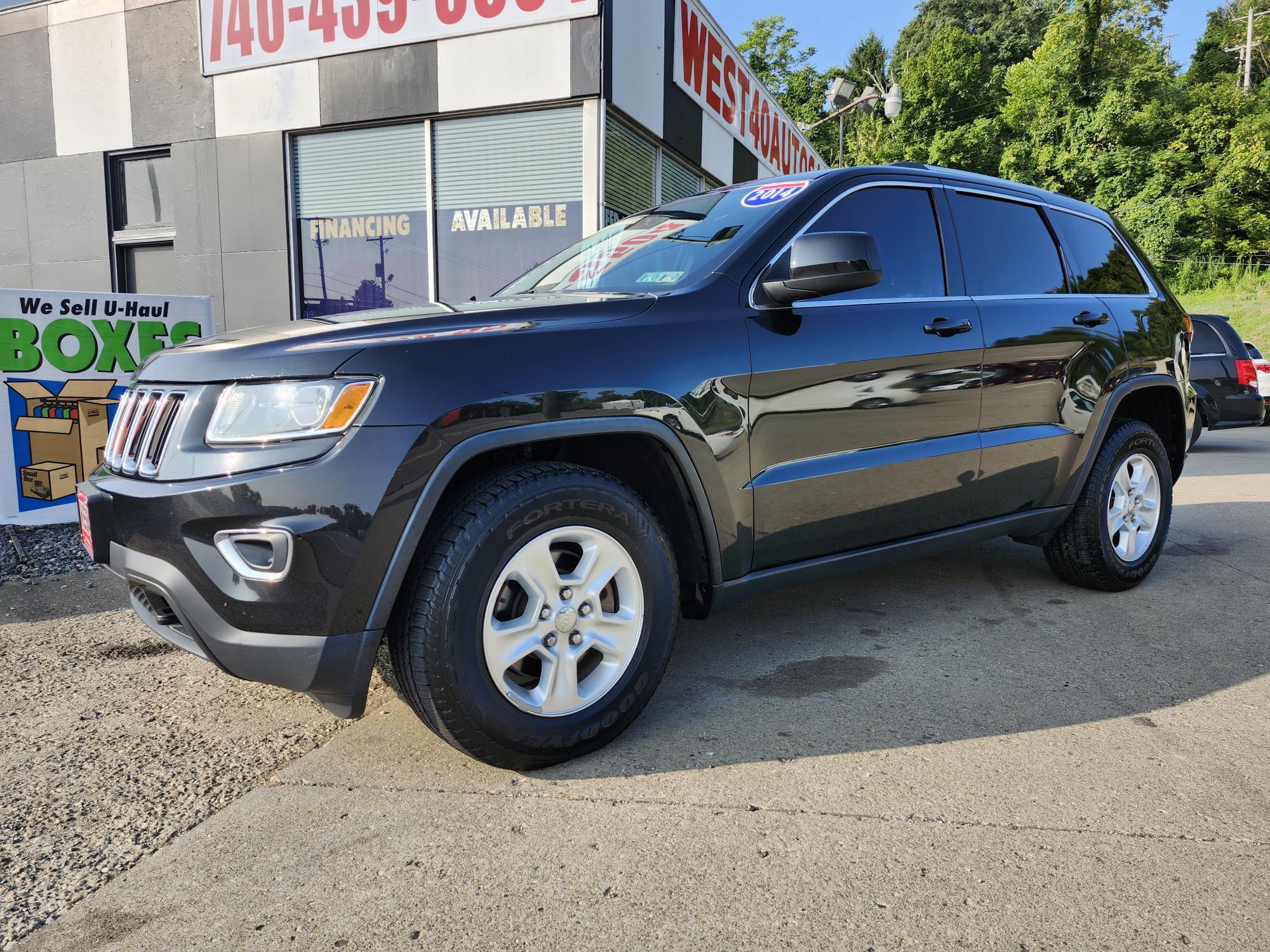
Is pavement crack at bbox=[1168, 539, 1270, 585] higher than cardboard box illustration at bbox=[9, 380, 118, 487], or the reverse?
cardboard box illustration at bbox=[9, 380, 118, 487]

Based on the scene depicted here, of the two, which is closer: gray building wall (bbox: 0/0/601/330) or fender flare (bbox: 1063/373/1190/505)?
fender flare (bbox: 1063/373/1190/505)

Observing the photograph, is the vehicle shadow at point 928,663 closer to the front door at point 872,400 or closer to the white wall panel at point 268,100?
the front door at point 872,400

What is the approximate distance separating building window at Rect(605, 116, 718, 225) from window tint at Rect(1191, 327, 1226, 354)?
6976 millimetres

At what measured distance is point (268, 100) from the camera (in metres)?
8.44

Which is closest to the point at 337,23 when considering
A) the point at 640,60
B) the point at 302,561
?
the point at 640,60

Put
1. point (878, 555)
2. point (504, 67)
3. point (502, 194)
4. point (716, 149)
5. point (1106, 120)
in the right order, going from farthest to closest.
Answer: point (1106, 120)
point (716, 149)
point (502, 194)
point (504, 67)
point (878, 555)

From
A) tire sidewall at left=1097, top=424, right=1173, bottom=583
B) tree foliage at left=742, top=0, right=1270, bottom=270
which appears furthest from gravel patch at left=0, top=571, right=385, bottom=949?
tree foliage at left=742, top=0, right=1270, bottom=270

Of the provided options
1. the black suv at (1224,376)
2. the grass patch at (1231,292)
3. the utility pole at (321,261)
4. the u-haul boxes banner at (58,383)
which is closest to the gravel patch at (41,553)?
the u-haul boxes banner at (58,383)

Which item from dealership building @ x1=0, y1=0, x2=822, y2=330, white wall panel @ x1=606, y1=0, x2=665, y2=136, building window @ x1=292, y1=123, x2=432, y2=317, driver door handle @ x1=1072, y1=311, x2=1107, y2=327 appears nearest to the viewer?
driver door handle @ x1=1072, y1=311, x2=1107, y2=327

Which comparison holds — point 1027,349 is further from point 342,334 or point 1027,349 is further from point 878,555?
point 342,334

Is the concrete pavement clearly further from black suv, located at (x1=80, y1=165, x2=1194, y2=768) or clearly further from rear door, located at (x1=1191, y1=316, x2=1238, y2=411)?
rear door, located at (x1=1191, y1=316, x2=1238, y2=411)

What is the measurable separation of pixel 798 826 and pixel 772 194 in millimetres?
2100

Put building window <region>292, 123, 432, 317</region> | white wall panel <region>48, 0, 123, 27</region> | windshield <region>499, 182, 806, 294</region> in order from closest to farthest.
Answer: windshield <region>499, 182, 806, 294</region>, building window <region>292, 123, 432, 317</region>, white wall panel <region>48, 0, 123, 27</region>

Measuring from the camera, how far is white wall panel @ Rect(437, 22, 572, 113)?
735 cm
